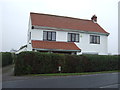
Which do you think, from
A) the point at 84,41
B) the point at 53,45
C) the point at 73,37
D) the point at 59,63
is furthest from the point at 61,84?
the point at 84,41

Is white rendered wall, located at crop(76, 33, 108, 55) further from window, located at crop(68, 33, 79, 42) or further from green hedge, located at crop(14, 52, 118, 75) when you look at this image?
green hedge, located at crop(14, 52, 118, 75)

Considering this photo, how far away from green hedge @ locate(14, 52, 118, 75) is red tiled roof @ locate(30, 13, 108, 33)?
703 centimetres

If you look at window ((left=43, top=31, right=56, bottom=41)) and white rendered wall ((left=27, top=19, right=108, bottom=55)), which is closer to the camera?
white rendered wall ((left=27, top=19, right=108, bottom=55))

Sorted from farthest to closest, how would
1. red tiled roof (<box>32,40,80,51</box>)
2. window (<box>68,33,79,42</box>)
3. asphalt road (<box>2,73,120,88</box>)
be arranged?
1. window (<box>68,33,79,42</box>)
2. red tiled roof (<box>32,40,80,51</box>)
3. asphalt road (<box>2,73,120,88</box>)

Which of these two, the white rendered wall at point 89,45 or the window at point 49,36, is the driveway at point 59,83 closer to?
the window at point 49,36

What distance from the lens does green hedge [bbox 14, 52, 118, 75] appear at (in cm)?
1488

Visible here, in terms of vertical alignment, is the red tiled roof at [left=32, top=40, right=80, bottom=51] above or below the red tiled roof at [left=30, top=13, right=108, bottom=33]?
below

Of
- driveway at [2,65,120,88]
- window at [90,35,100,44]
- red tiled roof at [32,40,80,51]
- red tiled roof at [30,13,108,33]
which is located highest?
red tiled roof at [30,13,108,33]

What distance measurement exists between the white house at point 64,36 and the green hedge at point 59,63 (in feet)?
10.3

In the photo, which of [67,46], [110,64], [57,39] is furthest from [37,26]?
[110,64]

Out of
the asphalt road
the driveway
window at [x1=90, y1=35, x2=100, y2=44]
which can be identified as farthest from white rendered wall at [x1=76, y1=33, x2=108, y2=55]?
the asphalt road

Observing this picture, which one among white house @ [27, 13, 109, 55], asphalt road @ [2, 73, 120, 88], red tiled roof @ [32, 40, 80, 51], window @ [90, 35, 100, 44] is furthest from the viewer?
window @ [90, 35, 100, 44]

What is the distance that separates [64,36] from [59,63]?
7.12 metres

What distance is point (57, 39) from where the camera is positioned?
22.5 m
